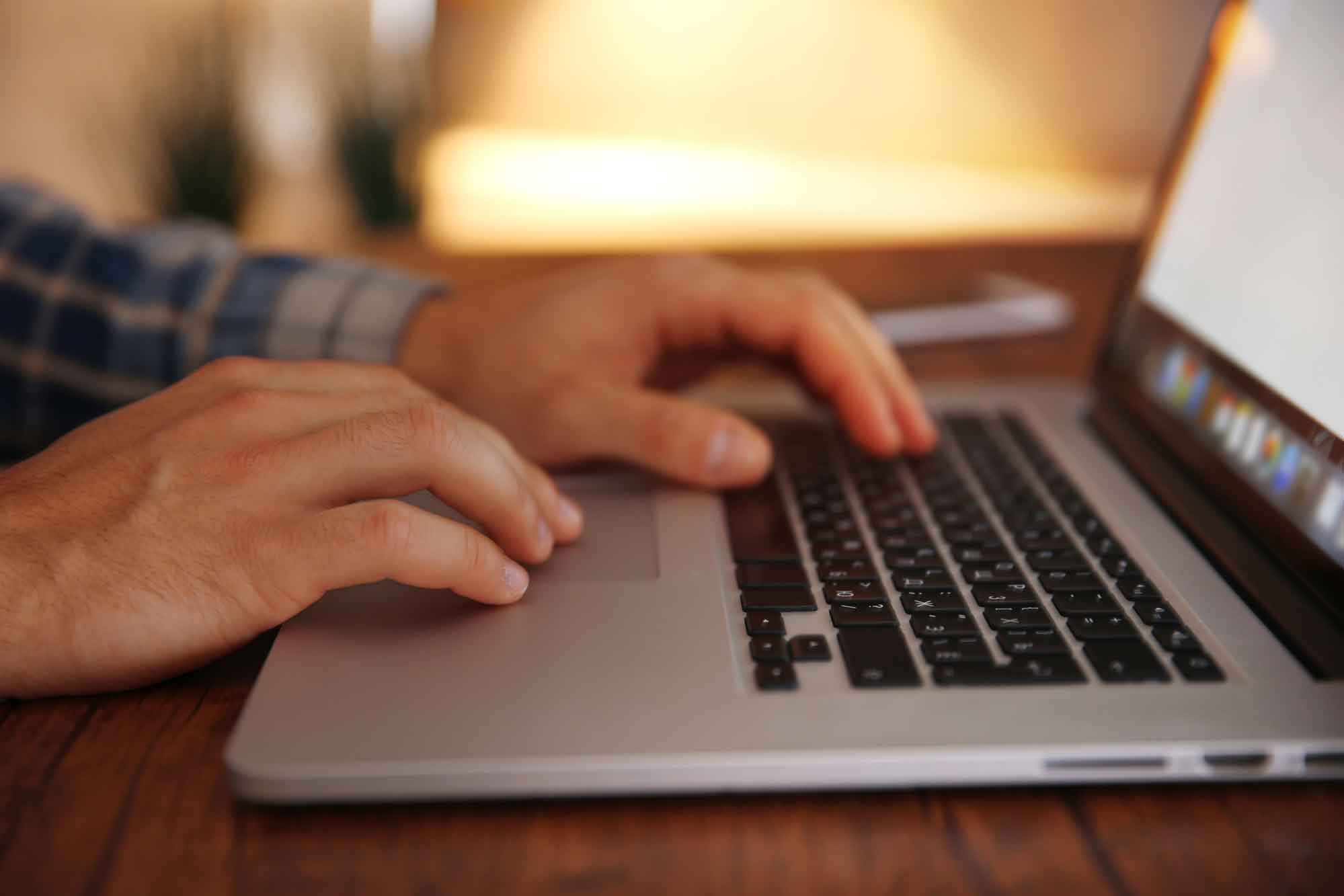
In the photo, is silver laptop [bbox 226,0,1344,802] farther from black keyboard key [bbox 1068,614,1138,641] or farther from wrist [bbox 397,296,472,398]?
wrist [bbox 397,296,472,398]

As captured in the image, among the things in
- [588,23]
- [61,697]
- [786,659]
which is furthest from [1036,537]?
[588,23]

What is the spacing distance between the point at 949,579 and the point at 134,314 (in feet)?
2.02

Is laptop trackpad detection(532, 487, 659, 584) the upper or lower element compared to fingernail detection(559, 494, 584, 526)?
lower

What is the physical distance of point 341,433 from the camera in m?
0.46

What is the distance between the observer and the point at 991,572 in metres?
0.48

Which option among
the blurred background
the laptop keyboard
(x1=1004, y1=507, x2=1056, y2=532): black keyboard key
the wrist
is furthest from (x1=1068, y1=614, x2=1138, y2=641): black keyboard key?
the blurred background

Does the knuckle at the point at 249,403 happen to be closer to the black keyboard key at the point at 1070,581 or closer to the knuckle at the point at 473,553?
the knuckle at the point at 473,553

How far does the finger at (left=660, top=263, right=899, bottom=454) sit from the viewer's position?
26.4 inches

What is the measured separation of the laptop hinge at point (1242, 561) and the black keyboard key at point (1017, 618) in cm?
11

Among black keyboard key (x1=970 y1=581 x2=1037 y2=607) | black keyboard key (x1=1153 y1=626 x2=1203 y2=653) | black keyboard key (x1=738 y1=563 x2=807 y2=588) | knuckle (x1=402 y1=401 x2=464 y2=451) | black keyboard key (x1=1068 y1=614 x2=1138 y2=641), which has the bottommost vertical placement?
black keyboard key (x1=738 y1=563 x2=807 y2=588)

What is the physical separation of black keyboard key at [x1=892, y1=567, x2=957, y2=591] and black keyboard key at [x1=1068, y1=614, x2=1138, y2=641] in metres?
0.06

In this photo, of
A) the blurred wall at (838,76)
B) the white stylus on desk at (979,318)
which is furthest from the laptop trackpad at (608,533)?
the blurred wall at (838,76)

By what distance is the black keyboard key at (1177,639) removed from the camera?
1.38 ft

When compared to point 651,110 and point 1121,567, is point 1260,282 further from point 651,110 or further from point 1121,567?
point 651,110
